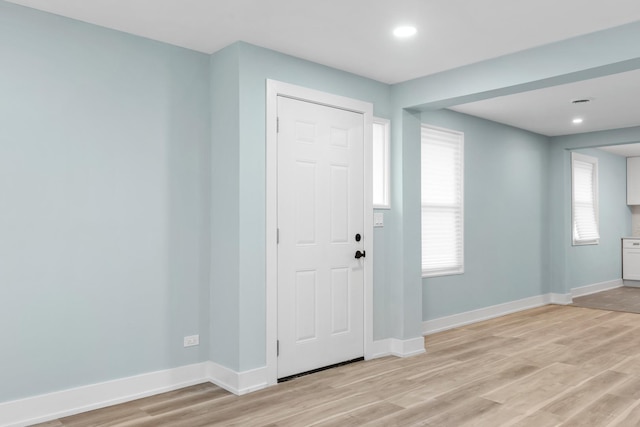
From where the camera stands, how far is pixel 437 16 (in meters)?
3.12

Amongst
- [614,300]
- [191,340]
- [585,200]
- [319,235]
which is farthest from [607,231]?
[191,340]

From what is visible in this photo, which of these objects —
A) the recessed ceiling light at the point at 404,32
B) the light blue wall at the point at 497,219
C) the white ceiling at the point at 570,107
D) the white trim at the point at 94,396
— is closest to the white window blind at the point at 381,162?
the light blue wall at the point at 497,219

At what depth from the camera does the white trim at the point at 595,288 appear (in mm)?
8172

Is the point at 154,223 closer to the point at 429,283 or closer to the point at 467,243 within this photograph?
the point at 429,283

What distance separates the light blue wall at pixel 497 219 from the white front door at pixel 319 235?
1.52 m

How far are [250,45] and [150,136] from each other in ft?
3.24

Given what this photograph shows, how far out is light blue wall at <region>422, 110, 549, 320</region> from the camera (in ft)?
19.2

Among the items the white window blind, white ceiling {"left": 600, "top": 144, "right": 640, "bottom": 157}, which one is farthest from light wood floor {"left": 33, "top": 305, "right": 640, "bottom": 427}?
white ceiling {"left": 600, "top": 144, "right": 640, "bottom": 157}

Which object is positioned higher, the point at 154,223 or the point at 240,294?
the point at 154,223

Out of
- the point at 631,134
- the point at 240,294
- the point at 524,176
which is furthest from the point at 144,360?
the point at 631,134

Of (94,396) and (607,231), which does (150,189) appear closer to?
(94,396)

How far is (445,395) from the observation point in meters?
3.48

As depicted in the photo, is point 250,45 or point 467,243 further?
point 467,243

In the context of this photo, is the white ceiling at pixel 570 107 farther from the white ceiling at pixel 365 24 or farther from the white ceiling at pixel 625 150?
the white ceiling at pixel 625 150
